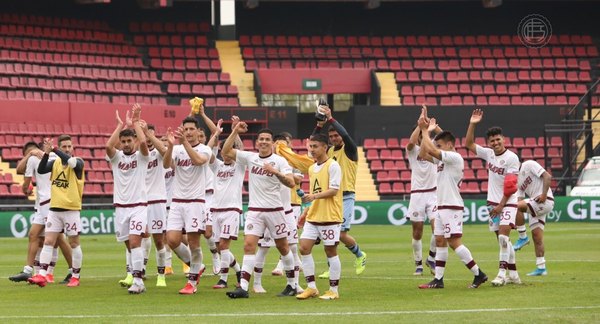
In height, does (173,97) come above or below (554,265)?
above

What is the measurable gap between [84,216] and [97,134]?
9080 mm

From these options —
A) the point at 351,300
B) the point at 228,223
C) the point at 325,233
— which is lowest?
the point at 351,300

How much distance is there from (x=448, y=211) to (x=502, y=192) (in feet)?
4.65

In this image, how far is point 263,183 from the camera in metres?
17.2

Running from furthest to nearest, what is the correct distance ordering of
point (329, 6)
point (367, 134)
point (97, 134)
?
1. point (329, 6)
2. point (367, 134)
3. point (97, 134)

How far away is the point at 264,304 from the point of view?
16.1 m

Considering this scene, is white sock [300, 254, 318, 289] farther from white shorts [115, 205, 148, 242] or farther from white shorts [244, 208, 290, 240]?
white shorts [115, 205, 148, 242]

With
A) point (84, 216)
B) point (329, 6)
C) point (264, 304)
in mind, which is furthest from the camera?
point (329, 6)

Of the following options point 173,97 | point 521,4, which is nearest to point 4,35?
point 173,97

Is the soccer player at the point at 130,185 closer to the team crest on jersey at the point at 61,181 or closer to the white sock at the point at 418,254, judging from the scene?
the team crest on jersey at the point at 61,181

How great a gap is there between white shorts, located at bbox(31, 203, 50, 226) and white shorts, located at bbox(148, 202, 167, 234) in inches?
96.4

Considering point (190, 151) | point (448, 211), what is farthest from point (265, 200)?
point (448, 211)

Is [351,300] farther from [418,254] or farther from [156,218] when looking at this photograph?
[418,254]

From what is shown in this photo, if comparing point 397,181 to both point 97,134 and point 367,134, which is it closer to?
point 367,134
